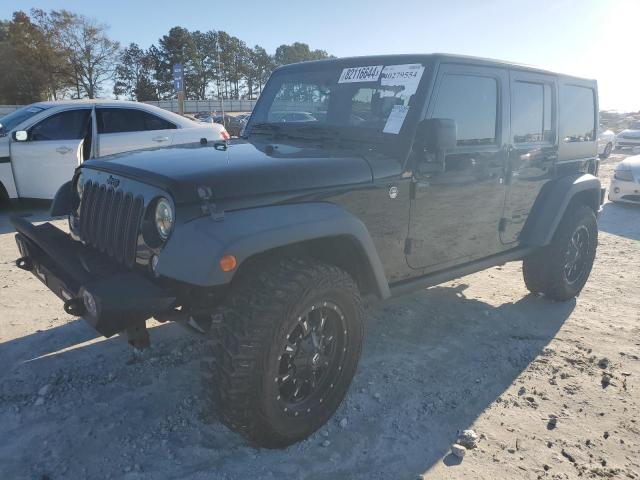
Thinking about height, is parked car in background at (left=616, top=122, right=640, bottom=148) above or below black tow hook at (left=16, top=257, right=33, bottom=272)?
above

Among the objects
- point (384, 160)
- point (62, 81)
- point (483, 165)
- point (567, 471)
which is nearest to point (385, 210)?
point (384, 160)

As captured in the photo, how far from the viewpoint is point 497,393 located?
10.5 feet

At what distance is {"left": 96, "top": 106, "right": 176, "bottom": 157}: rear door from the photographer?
7430mm

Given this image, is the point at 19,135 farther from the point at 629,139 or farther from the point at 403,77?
the point at 629,139

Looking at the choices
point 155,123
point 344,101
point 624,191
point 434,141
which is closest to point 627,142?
point 624,191

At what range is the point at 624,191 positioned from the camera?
9.67m

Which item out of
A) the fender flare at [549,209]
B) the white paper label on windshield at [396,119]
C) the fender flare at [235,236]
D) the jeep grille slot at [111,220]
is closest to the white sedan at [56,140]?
the jeep grille slot at [111,220]

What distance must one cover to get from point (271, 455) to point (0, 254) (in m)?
4.80

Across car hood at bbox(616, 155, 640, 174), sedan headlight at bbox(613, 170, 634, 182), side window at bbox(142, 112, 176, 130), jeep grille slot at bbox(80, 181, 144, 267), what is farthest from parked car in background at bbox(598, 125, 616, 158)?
jeep grille slot at bbox(80, 181, 144, 267)

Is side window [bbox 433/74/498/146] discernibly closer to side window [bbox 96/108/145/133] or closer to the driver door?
the driver door

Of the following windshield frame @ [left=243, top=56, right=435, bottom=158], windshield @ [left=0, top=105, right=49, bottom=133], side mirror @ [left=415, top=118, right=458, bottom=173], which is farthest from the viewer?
windshield @ [left=0, top=105, right=49, bottom=133]

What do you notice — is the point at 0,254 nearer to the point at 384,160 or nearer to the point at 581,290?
the point at 384,160

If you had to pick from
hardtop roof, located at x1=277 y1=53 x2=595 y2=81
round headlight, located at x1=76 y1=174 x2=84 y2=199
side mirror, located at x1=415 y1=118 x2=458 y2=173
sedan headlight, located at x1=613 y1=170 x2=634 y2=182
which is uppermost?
hardtop roof, located at x1=277 y1=53 x2=595 y2=81

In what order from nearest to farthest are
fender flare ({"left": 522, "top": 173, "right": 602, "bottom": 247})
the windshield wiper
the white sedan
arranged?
the windshield wiper, fender flare ({"left": 522, "top": 173, "right": 602, "bottom": 247}), the white sedan
